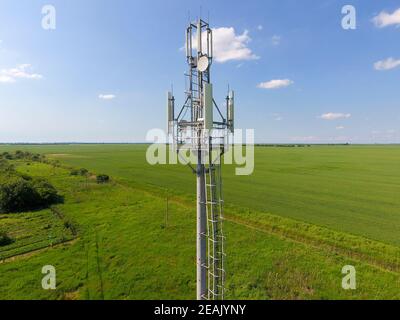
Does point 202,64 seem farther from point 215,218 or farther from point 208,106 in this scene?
point 215,218

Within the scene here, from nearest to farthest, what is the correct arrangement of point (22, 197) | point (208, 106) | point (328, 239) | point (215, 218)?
point (208, 106)
point (215, 218)
point (328, 239)
point (22, 197)

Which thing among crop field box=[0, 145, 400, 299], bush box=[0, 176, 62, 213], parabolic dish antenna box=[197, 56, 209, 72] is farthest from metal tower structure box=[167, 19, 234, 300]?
bush box=[0, 176, 62, 213]

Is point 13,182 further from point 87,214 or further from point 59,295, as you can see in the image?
point 59,295

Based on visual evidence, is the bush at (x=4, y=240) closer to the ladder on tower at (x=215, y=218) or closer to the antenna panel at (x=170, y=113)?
the ladder on tower at (x=215, y=218)

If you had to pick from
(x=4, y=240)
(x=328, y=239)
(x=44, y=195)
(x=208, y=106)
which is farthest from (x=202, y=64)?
(x=44, y=195)

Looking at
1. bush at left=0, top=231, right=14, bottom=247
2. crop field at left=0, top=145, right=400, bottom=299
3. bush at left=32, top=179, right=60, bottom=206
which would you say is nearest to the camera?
crop field at left=0, top=145, right=400, bottom=299

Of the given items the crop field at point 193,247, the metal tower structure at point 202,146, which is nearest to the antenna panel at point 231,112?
the metal tower structure at point 202,146

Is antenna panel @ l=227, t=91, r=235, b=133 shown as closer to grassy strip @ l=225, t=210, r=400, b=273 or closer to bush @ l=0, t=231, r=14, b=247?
grassy strip @ l=225, t=210, r=400, b=273
